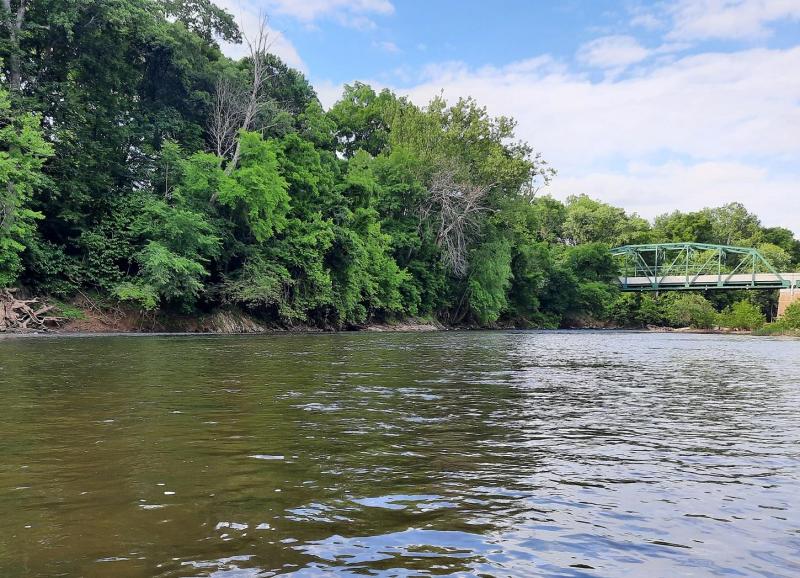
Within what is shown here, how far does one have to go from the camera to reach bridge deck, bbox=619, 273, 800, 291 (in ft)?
275

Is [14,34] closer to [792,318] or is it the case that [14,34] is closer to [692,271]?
[792,318]

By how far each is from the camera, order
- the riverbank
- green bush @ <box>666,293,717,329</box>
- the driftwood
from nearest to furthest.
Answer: the driftwood, the riverbank, green bush @ <box>666,293,717,329</box>

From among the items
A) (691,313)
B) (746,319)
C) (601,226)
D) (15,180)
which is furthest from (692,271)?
(15,180)

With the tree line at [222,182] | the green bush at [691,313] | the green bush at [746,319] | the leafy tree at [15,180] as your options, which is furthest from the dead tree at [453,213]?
the green bush at [691,313]

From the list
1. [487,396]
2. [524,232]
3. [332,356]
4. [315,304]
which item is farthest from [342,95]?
[487,396]

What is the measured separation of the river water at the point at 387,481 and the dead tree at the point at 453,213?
42.9 metres

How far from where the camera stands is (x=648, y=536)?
4.25 m

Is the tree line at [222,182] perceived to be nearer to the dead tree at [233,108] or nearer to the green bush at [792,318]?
the dead tree at [233,108]

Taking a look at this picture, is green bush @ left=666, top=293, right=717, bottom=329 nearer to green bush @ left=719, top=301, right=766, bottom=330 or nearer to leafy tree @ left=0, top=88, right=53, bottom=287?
green bush @ left=719, top=301, right=766, bottom=330

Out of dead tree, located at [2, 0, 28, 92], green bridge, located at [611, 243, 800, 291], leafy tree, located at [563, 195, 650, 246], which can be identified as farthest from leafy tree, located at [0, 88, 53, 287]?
leafy tree, located at [563, 195, 650, 246]

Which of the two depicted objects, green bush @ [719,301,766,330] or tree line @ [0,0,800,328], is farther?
green bush @ [719,301,766,330]

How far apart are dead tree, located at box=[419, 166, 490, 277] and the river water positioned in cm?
4288

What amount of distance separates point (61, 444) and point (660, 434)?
7.18 metres

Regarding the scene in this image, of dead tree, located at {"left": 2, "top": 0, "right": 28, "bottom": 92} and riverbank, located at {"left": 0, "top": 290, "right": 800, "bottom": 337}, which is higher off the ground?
dead tree, located at {"left": 2, "top": 0, "right": 28, "bottom": 92}
